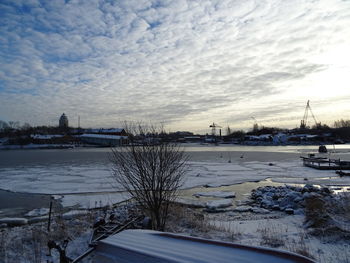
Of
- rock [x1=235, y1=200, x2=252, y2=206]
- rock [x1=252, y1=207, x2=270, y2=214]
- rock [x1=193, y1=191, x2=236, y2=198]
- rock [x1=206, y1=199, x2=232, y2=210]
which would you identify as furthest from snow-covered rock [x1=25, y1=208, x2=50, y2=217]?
rock [x1=252, y1=207, x2=270, y2=214]

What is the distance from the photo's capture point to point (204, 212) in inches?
444

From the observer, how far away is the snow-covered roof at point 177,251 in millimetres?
2256

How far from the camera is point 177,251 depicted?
244 cm

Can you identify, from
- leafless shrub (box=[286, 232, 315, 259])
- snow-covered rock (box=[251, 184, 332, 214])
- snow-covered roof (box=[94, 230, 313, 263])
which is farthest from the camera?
snow-covered rock (box=[251, 184, 332, 214])

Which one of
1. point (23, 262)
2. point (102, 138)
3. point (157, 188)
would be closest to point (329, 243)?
point (157, 188)

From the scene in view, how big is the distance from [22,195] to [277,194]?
567 inches

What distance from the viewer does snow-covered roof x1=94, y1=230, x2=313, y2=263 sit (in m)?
2.26

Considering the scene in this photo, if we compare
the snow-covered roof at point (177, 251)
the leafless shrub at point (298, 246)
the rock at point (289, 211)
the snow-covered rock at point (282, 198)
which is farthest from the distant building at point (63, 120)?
the snow-covered roof at point (177, 251)

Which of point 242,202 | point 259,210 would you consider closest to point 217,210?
point 259,210

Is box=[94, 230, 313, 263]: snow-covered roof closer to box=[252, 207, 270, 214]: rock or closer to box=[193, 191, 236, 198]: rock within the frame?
box=[252, 207, 270, 214]: rock

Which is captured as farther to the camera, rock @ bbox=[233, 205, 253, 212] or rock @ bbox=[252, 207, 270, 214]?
rock @ bbox=[233, 205, 253, 212]

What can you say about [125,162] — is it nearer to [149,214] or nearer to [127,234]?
[149,214]

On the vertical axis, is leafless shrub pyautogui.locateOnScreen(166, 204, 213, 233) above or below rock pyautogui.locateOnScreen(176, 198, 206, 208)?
above

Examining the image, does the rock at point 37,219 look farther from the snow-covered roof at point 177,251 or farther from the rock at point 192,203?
the snow-covered roof at point 177,251
